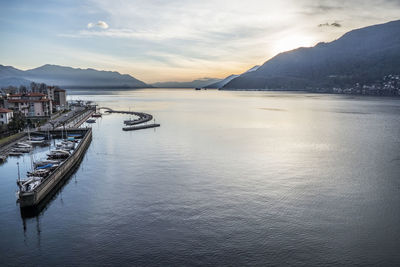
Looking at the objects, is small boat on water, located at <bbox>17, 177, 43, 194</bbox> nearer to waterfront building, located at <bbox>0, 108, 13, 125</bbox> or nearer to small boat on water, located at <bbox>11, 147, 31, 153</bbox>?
small boat on water, located at <bbox>11, 147, 31, 153</bbox>

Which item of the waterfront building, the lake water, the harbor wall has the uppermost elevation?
the waterfront building

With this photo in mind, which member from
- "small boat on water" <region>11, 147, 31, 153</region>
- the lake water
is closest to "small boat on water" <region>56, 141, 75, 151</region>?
the lake water

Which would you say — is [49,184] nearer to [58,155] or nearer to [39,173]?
[39,173]

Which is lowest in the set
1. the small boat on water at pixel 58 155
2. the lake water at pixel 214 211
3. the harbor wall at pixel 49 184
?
the lake water at pixel 214 211

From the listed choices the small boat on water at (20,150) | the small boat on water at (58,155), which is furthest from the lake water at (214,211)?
the small boat on water at (20,150)

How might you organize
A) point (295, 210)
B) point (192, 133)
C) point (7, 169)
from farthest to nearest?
point (192, 133), point (7, 169), point (295, 210)

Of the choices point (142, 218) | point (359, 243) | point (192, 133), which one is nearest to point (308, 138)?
point (192, 133)

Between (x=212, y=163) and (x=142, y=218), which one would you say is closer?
(x=142, y=218)

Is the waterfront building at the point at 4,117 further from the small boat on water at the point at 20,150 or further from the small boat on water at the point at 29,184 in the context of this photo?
the small boat on water at the point at 29,184

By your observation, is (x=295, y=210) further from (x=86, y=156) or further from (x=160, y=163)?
(x=86, y=156)
